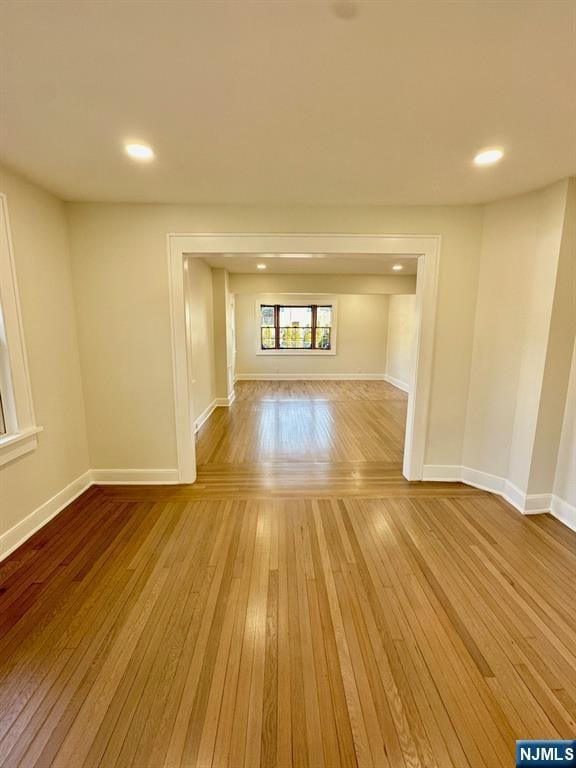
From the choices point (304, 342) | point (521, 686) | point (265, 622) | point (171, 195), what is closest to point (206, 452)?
point (265, 622)

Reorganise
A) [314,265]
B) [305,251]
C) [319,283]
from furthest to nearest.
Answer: [319,283] < [314,265] < [305,251]

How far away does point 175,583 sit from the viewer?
1.93 m

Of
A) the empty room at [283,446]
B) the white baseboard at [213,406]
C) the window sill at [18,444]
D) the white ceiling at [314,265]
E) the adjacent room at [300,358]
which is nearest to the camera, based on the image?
the empty room at [283,446]

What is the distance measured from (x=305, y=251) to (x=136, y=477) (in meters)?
2.67

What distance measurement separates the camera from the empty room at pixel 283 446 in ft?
3.84

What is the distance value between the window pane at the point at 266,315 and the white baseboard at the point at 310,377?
1.40m

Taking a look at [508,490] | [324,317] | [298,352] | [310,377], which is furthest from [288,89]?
[310,377]

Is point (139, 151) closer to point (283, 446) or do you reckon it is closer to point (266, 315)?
point (283, 446)

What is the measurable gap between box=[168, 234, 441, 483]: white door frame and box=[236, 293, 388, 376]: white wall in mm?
5664

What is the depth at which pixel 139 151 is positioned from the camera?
6.19ft

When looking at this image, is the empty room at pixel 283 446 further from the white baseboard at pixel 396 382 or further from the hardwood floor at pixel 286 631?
the white baseboard at pixel 396 382

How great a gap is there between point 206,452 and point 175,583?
81.9 inches

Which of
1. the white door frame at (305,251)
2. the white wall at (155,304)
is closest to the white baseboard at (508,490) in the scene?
the white wall at (155,304)

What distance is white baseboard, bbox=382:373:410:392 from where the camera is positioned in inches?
302
